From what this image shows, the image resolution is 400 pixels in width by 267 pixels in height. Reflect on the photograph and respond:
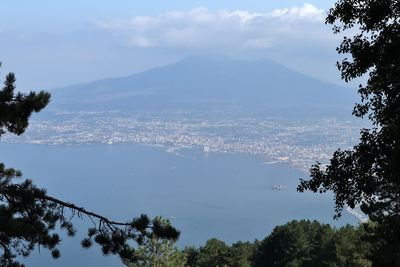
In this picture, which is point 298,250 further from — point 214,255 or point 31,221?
point 31,221

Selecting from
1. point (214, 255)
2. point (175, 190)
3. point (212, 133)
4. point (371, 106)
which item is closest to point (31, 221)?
point (371, 106)

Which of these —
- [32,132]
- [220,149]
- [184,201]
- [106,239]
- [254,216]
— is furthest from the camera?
[32,132]

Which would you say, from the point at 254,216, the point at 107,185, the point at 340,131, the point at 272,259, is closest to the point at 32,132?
the point at 107,185

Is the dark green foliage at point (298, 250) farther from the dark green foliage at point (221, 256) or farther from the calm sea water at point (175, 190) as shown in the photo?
the calm sea water at point (175, 190)

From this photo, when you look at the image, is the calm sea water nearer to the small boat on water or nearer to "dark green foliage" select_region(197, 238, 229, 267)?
the small boat on water

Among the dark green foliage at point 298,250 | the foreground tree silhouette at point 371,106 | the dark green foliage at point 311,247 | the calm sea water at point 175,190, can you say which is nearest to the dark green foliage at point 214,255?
the dark green foliage at point 298,250

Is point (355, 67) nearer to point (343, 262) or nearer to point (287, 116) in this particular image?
point (343, 262)

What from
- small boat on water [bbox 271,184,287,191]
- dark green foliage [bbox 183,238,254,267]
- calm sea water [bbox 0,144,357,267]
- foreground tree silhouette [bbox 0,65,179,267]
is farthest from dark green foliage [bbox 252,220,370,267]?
small boat on water [bbox 271,184,287,191]

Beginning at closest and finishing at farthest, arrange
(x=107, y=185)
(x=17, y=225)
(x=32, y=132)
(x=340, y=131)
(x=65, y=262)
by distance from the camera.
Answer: (x=17, y=225) < (x=65, y=262) < (x=107, y=185) < (x=340, y=131) < (x=32, y=132)
